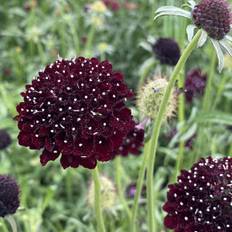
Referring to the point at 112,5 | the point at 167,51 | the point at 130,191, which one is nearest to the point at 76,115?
the point at 167,51

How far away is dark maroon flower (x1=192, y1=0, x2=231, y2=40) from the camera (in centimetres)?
102

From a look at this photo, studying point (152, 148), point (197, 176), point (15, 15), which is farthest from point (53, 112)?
point (15, 15)

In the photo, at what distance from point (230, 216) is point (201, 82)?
1052mm

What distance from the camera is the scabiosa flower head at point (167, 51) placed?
6.04 ft

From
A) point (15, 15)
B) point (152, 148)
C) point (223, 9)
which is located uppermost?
point (15, 15)

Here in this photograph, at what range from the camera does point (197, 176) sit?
1.12 m

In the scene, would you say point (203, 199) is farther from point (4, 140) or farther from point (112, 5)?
point (112, 5)

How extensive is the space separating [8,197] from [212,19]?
55 cm

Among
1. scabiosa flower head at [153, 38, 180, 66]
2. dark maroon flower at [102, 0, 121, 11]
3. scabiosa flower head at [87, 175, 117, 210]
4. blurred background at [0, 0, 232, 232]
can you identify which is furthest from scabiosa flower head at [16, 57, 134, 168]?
dark maroon flower at [102, 0, 121, 11]

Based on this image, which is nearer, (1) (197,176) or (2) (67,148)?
(2) (67,148)

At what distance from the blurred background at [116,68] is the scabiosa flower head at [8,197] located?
21cm

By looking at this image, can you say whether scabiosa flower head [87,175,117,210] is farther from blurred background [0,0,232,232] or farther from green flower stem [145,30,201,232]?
green flower stem [145,30,201,232]

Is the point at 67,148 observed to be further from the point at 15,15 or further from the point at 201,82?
the point at 15,15

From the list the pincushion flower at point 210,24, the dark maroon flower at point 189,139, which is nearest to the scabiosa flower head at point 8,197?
the pincushion flower at point 210,24
